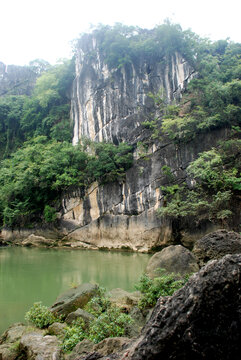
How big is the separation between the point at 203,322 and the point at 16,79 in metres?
35.2

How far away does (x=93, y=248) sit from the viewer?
614 inches

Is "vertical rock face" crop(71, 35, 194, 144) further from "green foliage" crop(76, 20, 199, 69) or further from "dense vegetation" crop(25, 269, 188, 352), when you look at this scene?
"dense vegetation" crop(25, 269, 188, 352)

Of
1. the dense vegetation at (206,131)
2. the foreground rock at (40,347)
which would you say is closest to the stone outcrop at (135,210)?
the dense vegetation at (206,131)

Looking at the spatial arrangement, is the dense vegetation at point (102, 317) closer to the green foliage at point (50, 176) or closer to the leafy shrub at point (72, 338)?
the leafy shrub at point (72, 338)

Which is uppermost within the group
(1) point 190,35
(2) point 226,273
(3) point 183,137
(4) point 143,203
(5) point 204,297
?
(1) point 190,35

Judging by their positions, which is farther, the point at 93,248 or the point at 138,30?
the point at 138,30

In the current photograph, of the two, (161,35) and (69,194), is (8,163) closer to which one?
(69,194)

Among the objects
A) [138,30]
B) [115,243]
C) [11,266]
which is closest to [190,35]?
[138,30]

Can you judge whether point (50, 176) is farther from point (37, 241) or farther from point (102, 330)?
point (102, 330)

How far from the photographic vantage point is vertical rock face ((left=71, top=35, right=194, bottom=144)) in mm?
18547

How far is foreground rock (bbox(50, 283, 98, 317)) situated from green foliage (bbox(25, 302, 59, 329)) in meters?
0.23

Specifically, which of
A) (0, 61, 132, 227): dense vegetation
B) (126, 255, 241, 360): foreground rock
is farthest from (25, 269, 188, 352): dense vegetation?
(0, 61, 132, 227): dense vegetation

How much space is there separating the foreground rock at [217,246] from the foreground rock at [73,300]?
3.01 meters

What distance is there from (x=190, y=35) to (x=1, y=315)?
21705 millimetres
